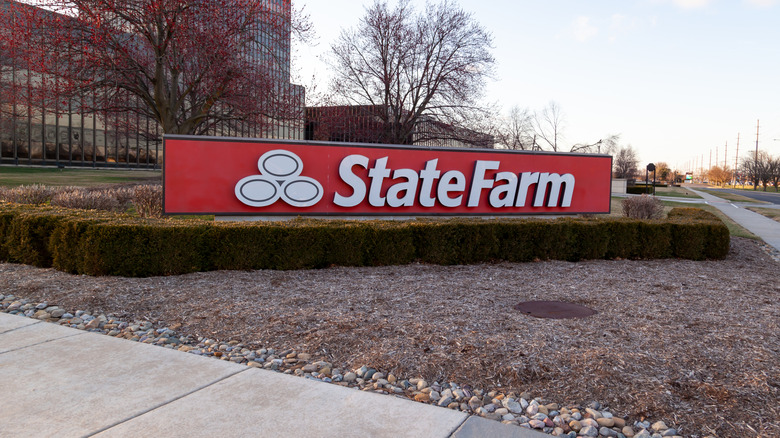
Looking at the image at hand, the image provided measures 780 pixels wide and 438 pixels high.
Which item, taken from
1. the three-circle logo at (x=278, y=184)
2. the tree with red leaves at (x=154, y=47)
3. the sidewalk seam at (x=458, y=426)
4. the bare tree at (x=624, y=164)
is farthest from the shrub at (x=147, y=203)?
the bare tree at (x=624, y=164)

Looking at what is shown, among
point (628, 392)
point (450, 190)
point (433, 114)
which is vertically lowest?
point (628, 392)

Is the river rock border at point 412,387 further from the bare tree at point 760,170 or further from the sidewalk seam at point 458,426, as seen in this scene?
the bare tree at point 760,170

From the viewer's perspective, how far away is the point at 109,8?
1302cm

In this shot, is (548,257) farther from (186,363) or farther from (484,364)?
(186,363)

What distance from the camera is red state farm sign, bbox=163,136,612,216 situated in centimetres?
1055

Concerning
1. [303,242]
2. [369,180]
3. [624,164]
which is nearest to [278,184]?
[369,180]

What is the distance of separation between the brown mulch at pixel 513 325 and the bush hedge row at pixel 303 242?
0.31m

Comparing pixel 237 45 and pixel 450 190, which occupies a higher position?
pixel 237 45

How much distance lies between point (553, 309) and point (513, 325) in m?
1.00

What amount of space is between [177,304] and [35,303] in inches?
62.7

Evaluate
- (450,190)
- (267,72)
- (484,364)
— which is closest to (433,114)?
(267,72)

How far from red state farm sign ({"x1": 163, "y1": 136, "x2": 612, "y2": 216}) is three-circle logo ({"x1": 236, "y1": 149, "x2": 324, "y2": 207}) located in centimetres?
2

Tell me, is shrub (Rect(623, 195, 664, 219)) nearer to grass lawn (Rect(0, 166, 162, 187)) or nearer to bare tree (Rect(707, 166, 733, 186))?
grass lawn (Rect(0, 166, 162, 187))

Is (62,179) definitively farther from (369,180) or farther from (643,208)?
(643,208)
